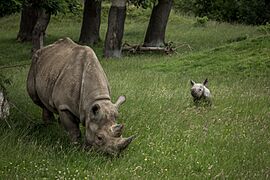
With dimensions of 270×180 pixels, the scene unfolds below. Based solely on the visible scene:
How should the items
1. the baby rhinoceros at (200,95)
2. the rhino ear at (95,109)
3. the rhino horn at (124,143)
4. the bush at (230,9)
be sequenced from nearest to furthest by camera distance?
the rhino horn at (124,143) < the rhino ear at (95,109) < the baby rhinoceros at (200,95) < the bush at (230,9)

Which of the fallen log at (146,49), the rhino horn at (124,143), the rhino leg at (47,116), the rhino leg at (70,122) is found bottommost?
the fallen log at (146,49)

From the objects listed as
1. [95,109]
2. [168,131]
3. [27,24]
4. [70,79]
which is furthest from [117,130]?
[27,24]

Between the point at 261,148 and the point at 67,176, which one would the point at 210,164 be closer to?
the point at 261,148

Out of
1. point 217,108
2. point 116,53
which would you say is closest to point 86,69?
point 217,108

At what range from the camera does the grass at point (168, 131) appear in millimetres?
7750

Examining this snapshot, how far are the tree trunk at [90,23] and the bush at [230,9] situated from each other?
1821cm

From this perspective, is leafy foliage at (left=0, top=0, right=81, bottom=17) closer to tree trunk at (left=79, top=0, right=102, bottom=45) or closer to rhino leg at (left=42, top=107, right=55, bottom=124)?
rhino leg at (left=42, top=107, right=55, bottom=124)

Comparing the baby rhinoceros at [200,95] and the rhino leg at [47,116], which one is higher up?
the baby rhinoceros at [200,95]

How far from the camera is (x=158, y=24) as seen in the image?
2748 centimetres

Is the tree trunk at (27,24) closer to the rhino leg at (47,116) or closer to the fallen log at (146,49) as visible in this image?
the fallen log at (146,49)

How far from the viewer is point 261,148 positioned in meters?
9.22

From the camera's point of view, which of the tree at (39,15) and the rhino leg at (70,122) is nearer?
the rhino leg at (70,122)

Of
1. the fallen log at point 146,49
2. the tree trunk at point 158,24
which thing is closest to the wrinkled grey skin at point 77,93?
the fallen log at point 146,49

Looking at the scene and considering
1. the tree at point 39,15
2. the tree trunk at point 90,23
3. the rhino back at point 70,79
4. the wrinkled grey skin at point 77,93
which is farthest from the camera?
the tree trunk at point 90,23
